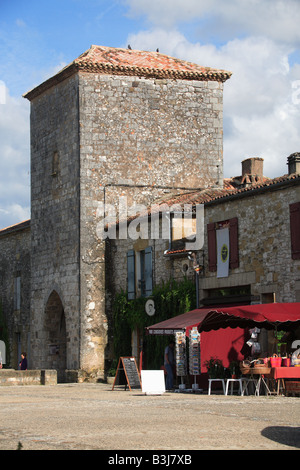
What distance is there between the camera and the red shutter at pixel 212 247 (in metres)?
24.1

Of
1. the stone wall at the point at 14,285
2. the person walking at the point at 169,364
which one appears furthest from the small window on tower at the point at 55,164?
the person walking at the point at 169,364

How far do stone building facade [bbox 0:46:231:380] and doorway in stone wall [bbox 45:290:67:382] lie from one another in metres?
0.04

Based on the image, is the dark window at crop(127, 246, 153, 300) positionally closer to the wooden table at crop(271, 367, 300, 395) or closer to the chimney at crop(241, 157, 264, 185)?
the chimney at crop(241, 157, 264, 185)

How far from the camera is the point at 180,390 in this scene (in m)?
21.0

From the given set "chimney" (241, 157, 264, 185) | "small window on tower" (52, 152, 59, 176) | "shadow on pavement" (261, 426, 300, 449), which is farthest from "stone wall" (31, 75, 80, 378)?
"shadow on pavement" (261, 426, 300, 449)

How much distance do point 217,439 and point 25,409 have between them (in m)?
5.96

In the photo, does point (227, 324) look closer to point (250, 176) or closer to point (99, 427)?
point (99, 427)

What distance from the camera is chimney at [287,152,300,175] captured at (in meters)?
25.4

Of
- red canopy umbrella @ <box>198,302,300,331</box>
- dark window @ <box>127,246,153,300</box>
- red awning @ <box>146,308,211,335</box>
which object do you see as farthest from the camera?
dark window @ <box>127,246,153,300</box>

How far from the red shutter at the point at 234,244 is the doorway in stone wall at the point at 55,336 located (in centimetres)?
933

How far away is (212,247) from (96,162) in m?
6.54

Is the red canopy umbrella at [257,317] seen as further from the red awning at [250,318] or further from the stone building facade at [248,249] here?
the stone building facade at [248,249]
